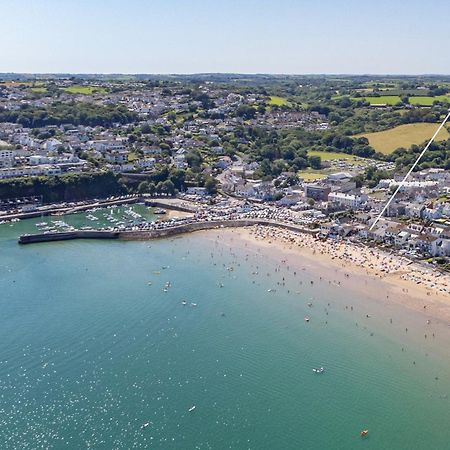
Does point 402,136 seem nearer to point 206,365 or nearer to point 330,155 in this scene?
point 330,155

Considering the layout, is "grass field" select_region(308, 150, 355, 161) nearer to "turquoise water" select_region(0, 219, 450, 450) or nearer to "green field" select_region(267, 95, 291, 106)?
"green field" select_region(267, 95, 291, 106)

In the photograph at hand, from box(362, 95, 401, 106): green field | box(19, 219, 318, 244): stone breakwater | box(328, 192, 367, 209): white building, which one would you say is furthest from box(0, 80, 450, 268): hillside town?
box(362, 95, 401, 106): green field

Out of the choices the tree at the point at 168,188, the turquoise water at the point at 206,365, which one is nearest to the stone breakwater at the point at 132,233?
the turquoise water at the point at 206,365

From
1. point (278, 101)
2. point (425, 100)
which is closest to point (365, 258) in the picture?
point (278, 101)

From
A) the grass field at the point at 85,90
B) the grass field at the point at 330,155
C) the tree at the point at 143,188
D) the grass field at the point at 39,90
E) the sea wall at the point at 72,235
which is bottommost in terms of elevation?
the grass field at the point at 330,155

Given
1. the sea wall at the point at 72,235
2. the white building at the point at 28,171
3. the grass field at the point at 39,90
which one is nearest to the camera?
the sea wall at the point at 72,235

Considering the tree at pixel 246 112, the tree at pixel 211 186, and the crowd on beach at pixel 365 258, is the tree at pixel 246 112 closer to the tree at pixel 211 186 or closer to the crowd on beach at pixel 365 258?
the tree at pixel 211 186
